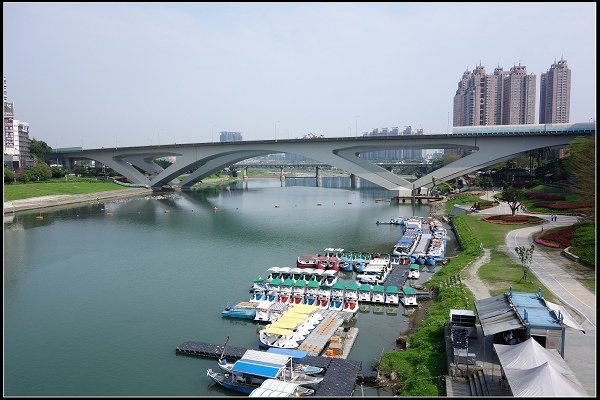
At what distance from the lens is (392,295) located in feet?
36.5

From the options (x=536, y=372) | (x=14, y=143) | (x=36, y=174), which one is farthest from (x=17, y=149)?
(x=536, y=372)

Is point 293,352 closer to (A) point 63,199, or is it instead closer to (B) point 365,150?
(A) point 63,199

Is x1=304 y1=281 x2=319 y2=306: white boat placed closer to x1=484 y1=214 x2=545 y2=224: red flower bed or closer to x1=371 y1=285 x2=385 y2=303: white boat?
x1=371 y1=285 x2=385 y2=303: white boat

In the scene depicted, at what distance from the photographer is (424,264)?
14.9 m

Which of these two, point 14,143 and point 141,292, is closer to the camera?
point 141,292

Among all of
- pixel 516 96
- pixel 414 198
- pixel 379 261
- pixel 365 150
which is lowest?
pixel 379 261

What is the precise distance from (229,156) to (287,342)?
33.6 meters

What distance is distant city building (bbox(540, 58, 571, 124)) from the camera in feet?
169

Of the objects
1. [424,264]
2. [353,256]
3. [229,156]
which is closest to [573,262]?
[424,264]

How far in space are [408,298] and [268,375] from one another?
16.2ft

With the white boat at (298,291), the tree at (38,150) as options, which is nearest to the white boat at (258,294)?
the white boat at (298,291)

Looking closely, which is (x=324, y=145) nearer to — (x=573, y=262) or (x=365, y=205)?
(x=365, y=205)

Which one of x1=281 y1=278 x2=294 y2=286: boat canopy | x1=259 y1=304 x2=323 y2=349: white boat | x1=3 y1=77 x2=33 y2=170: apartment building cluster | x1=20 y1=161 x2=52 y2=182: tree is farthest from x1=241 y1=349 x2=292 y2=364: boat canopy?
x1=3 y1=77 x2=33 y2=170: apartment building cluster

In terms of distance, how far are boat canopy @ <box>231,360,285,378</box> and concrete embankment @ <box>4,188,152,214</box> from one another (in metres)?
24.2
